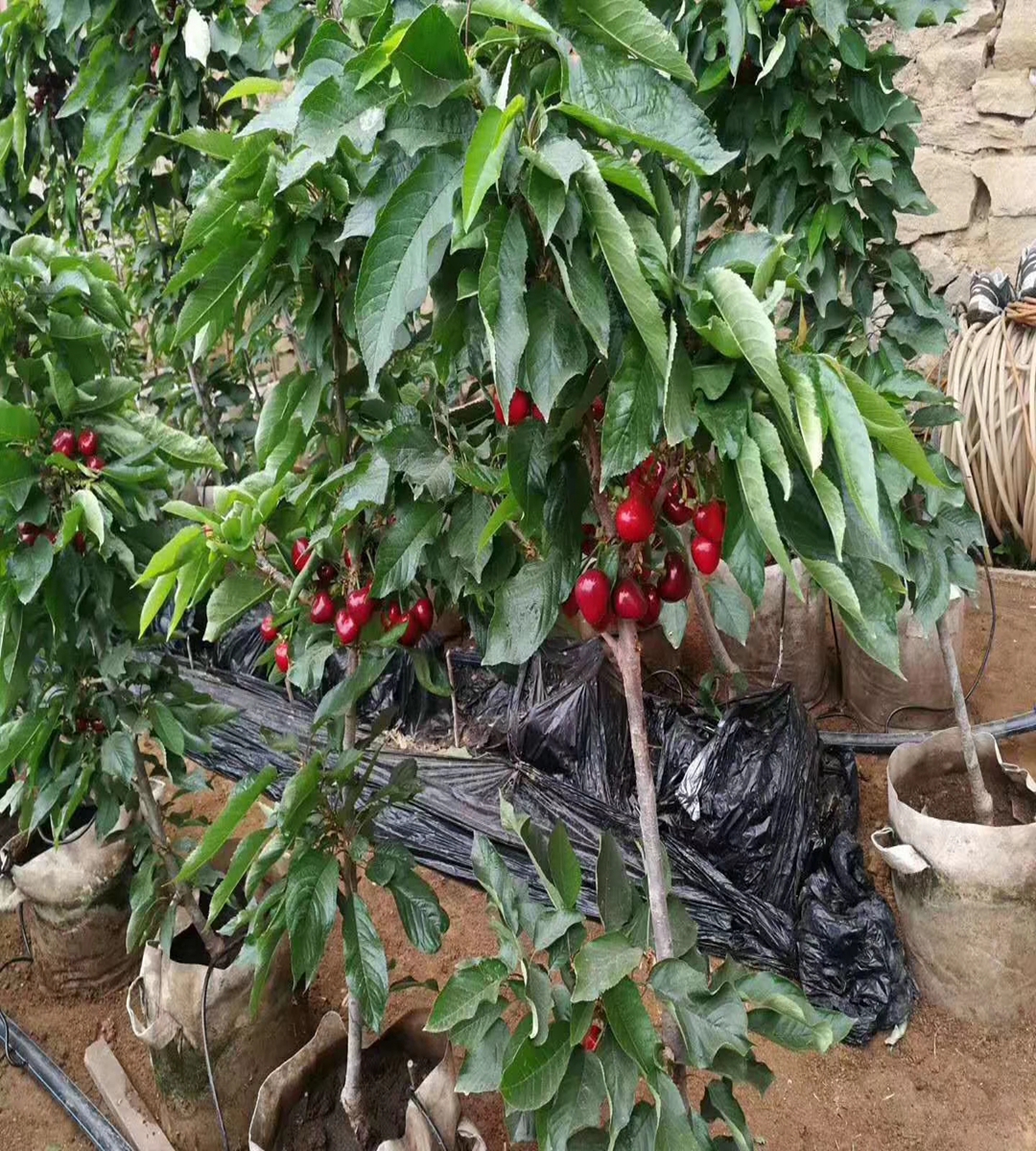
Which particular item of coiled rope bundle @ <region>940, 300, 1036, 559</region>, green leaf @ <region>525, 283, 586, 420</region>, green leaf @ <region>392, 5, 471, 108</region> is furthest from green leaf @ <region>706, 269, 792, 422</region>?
coiled rope bundle @ <region>940, 300, 1036, 559</region>

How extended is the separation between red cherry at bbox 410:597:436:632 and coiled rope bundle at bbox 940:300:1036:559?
2.49 m

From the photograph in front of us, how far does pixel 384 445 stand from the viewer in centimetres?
98

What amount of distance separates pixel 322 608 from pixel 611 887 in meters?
0.48

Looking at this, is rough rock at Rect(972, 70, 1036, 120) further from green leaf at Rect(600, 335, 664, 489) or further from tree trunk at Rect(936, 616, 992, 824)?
green leaf at Rect(600, 335, 664, 489)

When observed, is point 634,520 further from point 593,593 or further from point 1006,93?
point 1006,93

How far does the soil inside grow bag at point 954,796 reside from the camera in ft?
6.70

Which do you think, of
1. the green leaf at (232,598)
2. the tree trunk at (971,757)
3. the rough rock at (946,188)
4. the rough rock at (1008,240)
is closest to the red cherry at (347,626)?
the green leaf at (232,598)

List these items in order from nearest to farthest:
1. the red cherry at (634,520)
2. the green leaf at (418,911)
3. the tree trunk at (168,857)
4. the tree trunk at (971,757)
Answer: the red cherry at (634,520) < the green leaf at (418,911) < the tree trunk at (168,857) < the tree trunk at (971,757)

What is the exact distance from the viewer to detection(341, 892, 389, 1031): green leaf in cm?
128

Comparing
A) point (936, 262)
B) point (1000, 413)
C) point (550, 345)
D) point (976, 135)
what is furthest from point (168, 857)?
point (976, 135)

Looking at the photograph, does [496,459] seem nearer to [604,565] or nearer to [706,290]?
[604,565]

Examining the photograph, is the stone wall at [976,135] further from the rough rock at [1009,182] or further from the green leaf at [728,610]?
the green leaf at [728,610]

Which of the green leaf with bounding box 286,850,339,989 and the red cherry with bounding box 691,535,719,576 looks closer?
the red cherry with bounding box 691,535,719,576

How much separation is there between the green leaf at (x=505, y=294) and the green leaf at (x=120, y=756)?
1.22 metres
